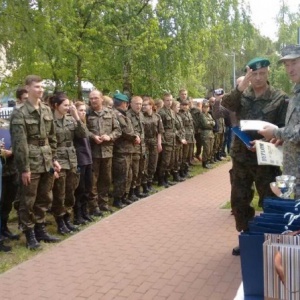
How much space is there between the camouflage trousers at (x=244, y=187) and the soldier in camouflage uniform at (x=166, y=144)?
498cm

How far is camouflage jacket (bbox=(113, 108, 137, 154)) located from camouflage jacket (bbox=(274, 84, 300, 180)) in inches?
174

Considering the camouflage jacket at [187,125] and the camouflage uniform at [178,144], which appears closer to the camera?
the camouflage uniform at [178,144]

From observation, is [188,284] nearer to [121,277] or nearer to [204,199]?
[121,277]

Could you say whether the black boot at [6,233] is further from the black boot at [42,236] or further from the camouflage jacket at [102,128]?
the camouflage jacket at [102,128]

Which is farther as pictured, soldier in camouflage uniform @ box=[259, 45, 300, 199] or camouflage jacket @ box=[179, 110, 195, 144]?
camouflage jacket @ box=[179, 110, 195, 144]

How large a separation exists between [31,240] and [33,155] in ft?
3.54

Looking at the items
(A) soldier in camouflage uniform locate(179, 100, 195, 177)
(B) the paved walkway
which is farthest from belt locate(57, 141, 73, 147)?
(A) soldier in camouflage uniform locate(179, 100, 195, 177)

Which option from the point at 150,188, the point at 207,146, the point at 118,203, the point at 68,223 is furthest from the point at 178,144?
the point at 68,223

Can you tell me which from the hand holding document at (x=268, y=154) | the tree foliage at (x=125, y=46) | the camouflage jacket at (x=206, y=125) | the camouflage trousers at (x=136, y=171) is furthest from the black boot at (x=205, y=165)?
the hand holding document at (x=268, y=154)

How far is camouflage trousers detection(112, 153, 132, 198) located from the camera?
25.7 ft

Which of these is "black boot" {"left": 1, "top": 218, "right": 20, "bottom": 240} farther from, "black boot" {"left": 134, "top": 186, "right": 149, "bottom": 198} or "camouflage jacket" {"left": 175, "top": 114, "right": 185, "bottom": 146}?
"camouflage jacket" {"left": 175, "top": 114, "right": 185, "bottom": 146}

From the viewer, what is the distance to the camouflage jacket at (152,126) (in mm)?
9141

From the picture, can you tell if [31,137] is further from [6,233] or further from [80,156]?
[6,233]

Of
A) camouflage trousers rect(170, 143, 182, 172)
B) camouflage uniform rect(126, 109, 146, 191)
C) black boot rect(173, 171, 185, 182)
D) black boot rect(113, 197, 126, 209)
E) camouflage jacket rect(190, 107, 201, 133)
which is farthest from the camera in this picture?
camouflage jacket rect(190, 107, 201, 133)
